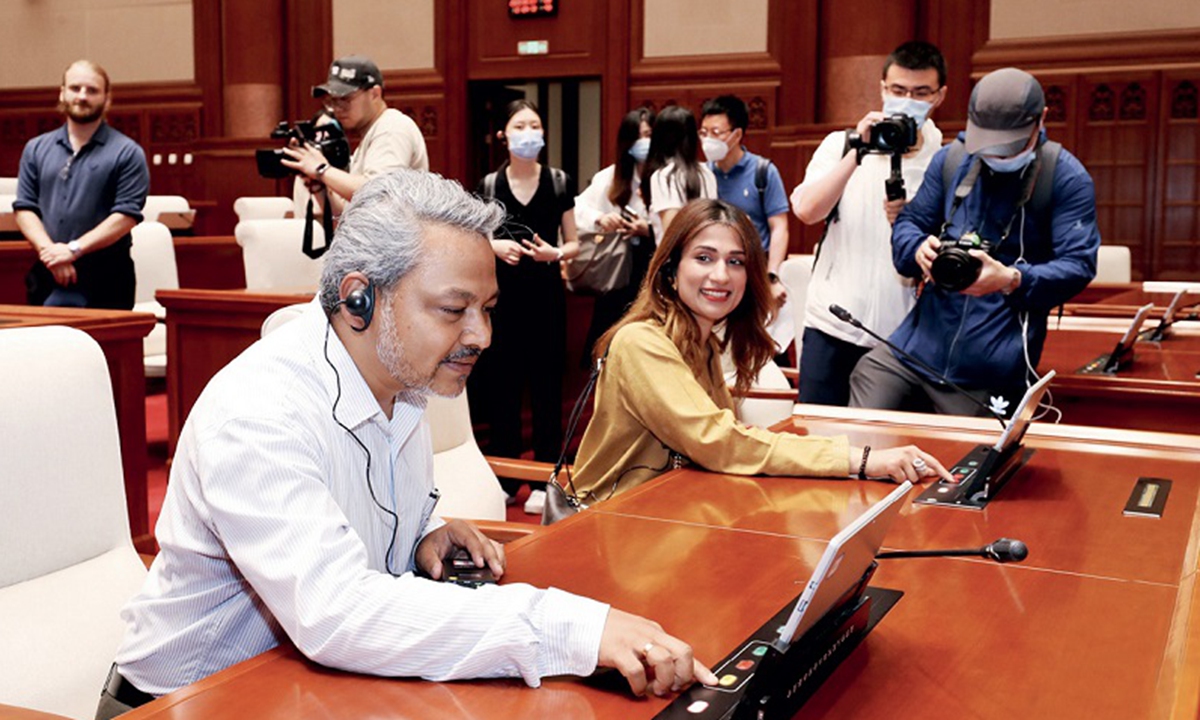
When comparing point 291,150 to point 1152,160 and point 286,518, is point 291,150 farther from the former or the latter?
point 1152,160

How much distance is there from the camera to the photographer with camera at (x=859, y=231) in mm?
3426

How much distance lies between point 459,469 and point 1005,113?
A: 57.2 inches

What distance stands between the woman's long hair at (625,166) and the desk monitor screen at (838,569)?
366 centimetres

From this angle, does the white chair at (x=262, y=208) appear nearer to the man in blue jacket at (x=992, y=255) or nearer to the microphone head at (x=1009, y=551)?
the man in blue jacket at (x=992, y=255)

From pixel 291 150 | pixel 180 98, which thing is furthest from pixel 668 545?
pixel 180 98

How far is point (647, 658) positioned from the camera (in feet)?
4.22

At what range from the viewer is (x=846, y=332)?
3404mm

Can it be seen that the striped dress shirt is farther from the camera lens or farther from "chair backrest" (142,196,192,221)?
"chair backrest" (142,196,192,221)

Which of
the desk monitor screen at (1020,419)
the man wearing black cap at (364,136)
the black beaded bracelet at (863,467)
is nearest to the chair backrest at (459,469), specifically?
the black beaded bracelet at (863,467)

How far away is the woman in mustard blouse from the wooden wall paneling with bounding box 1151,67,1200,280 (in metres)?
5.81

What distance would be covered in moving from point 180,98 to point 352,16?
1.89 metres

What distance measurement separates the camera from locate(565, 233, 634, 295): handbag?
4891 mm

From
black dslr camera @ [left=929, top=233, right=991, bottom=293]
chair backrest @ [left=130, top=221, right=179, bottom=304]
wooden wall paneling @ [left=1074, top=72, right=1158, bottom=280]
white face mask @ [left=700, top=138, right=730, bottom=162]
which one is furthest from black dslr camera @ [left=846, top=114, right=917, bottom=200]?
wooden wall paneling @ [left=1074, top=72, right=1158, bottom=280]

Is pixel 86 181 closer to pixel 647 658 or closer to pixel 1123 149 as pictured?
pixel 647 658
